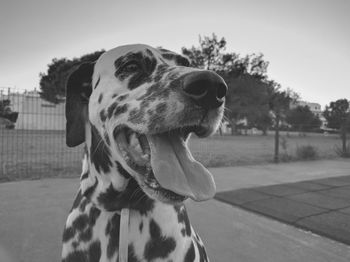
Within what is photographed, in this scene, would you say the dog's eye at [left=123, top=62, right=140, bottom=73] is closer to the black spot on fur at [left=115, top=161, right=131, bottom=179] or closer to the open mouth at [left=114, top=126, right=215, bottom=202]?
the open mouth at [left=114, top=126, right=215, bottom=202]

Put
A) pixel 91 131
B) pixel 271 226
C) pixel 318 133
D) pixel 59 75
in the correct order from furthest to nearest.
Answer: pixel 59 75 < pixel 318 133 < pixel 271 226 < pixel 91 131

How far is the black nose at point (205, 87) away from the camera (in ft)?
4.17

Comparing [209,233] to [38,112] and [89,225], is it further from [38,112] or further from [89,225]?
[38,112]

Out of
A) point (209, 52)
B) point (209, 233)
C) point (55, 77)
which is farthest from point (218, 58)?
point (209, 233)

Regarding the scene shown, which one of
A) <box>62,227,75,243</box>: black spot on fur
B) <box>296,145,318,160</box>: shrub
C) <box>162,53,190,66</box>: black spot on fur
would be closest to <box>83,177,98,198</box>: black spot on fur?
<box>62,227,75,243</box>: black spot on fur

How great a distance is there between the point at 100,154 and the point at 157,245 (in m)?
0.64

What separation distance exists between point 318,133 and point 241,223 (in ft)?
45.0

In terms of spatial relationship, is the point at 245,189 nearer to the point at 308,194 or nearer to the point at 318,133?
the point at 308,194

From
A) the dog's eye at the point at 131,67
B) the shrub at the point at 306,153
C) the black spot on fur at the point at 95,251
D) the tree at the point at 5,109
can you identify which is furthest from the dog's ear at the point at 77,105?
the shrub at the point at 306,153

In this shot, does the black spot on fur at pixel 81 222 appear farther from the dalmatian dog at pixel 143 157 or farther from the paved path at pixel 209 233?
the paved path at pixel 209 233

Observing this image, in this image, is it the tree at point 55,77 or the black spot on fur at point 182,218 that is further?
the tree at point 55,77

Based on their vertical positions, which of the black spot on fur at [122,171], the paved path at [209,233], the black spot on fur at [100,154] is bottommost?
the paved path at [209,233]

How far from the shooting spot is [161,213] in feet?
5.23

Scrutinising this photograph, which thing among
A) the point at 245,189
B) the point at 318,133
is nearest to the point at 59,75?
the point at 318,133
